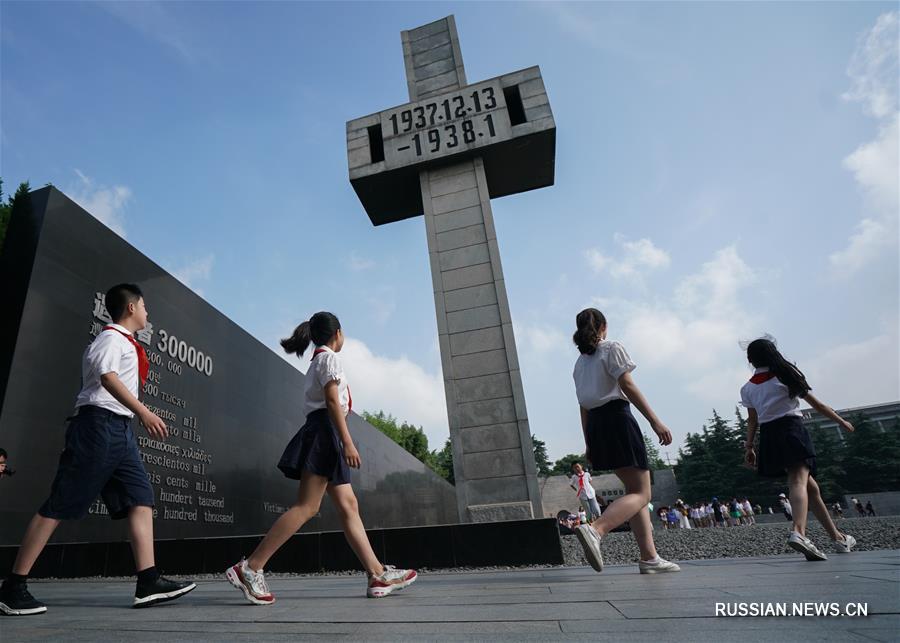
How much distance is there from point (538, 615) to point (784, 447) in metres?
3.07

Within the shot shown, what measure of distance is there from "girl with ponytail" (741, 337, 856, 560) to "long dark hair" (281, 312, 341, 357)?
11.0ft

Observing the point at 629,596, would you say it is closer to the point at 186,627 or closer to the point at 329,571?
the point at 186,627

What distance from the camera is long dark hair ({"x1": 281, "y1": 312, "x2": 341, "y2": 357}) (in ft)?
10.1

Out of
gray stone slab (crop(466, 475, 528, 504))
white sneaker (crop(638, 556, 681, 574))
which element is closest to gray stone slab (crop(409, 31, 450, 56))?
gray stone slab (crop(466, 475, 528, 504))

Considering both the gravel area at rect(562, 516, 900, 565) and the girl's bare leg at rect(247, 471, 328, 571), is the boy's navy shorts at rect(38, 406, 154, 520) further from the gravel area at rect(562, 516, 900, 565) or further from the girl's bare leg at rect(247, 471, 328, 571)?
the gravel area at rect(562, 516, 900, 565)

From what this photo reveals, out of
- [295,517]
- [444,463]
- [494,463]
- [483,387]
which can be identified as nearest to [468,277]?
[483,387]

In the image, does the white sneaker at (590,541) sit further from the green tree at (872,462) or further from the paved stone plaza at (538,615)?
the green tree at (872,462)

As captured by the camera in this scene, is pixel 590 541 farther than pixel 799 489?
No

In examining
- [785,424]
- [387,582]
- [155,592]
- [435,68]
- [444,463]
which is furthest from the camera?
[444,463]

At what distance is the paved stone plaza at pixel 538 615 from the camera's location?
1.37 meters

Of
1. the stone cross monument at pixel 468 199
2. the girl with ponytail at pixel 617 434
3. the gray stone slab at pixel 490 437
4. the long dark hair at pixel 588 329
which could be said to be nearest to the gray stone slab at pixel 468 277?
the stone cross monument at pixel 468 199

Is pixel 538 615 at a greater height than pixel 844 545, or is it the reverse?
pixel 538 615

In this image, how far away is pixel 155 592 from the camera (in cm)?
254

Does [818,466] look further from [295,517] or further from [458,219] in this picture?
[295,517]
